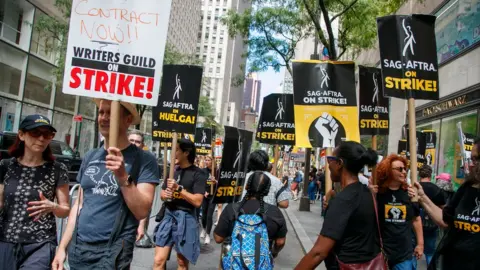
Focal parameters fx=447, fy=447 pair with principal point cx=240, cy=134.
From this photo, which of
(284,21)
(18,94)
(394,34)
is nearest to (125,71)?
(394,34)

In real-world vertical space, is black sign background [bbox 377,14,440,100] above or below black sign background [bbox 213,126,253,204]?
above

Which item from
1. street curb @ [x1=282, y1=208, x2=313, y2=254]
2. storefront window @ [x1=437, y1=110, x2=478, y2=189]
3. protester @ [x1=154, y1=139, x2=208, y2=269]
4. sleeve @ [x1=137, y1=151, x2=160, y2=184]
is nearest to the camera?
sleeve @ [x1=137, y1=151, x2=160, y2=184]

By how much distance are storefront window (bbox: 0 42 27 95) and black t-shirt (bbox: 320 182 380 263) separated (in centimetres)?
2432

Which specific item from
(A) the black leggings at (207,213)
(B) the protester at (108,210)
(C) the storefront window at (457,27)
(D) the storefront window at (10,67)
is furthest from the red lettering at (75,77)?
(D) the storefront window at (10,67)

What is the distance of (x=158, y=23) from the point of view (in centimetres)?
292

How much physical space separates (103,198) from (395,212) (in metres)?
3.00

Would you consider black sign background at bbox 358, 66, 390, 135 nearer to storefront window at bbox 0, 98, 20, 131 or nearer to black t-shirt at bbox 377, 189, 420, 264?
black t-shirt at bbox 377, 189, 420, 264

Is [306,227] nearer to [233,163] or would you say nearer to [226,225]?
[233,163]

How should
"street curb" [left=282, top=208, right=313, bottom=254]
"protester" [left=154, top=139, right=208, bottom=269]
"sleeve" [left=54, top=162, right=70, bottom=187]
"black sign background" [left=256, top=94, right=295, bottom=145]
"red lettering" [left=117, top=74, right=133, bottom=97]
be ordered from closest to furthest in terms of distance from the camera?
"red lettering" [left=117, top=74, right=133, bottom=97] < "sleeve" [left=54, top=162, right=70, bottom=187] < "protester" [left=154, top=139, right=208, bottom=269] < "black sign background" [left=256, top=94, right=295, bottom=145] < "street curb" [left=282, top=208, right=313, bottom=254]

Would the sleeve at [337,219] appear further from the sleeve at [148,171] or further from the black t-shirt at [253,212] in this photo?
the sleeve at [148,171]

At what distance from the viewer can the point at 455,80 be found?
13711 millimetres

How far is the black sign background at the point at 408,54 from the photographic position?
14.2 feet

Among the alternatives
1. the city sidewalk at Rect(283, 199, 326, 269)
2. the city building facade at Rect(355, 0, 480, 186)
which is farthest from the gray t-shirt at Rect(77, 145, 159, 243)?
the city building facade at Rect(355, 0, 480, 186)

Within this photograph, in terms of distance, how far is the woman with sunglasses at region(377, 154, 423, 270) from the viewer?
4.49 m
